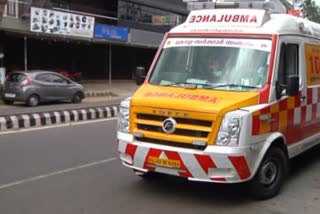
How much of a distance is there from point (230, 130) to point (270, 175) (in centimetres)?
119

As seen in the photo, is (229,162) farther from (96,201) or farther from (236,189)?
(96,201)

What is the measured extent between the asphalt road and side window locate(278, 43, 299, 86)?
1530 mm

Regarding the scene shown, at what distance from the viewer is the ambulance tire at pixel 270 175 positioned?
251 inches

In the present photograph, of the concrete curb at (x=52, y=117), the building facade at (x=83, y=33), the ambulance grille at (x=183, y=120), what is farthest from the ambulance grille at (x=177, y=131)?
the building facade at (x=83, y=33)

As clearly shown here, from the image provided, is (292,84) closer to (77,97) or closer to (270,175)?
(270,175)

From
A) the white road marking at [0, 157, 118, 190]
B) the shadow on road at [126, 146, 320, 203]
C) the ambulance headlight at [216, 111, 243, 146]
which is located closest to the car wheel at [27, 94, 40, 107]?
the white road marking at [0, 157, 118, 190]

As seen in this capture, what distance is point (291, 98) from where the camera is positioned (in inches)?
277

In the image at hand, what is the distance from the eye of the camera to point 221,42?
688 cm

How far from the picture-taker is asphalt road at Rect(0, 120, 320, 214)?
6090 mm

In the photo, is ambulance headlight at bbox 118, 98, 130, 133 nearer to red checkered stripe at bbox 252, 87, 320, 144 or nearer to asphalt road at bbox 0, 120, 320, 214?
asphalt road at bbox 0, 120, 320, 214

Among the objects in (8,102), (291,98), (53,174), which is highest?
(291,98)

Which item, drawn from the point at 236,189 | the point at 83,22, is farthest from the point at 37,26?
the point at 236,189

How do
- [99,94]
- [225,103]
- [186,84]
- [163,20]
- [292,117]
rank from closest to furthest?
[225,103] < [186,84] < [292,117] < [99,94] < [163,20]

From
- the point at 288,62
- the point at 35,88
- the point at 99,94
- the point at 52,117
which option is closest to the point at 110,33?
the point at 99,94
